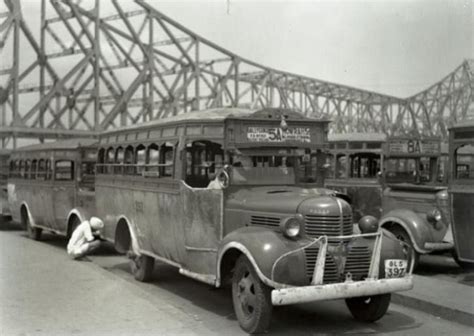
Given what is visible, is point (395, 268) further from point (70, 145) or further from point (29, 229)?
point (29, 229)

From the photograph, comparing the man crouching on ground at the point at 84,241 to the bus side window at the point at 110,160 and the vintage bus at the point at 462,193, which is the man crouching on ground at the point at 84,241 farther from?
the vintage bus at the point at 462,193

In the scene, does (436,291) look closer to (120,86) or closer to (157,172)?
(157,172)

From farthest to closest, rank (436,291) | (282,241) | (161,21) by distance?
(161,21)
(436,291)
(282,241)

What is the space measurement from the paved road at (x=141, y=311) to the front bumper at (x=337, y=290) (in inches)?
20.5

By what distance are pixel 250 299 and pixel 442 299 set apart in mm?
2609

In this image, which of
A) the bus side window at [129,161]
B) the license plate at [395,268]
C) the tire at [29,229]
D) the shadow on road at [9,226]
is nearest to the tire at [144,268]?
the bus side window at [129,161]

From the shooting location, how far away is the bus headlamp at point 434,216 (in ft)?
28.1

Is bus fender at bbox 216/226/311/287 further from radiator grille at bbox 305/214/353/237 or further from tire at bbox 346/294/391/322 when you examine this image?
tire at bbox 346/294/391/322

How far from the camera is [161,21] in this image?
162ft

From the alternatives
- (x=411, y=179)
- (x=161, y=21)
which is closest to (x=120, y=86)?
(x=161, y=21)

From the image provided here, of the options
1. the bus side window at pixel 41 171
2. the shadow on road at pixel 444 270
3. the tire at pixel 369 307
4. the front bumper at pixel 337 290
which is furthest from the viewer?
the bus side window at pixel 41 171

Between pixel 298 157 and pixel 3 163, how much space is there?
39.6 ft

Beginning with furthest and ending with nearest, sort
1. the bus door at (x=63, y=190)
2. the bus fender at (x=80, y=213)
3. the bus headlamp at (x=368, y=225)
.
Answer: the bus door at (x=63, y=190) → the bus fender at (x=80, y=213) → the bus headlamp at (x=368, y=225)

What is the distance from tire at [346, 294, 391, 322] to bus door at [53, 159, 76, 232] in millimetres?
6888
